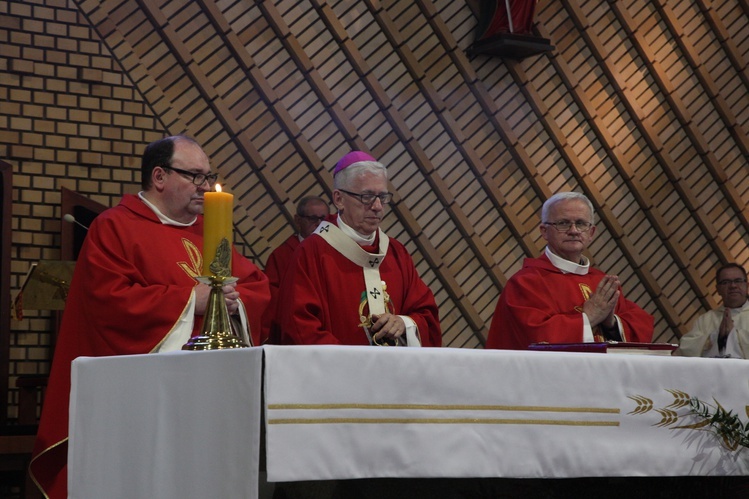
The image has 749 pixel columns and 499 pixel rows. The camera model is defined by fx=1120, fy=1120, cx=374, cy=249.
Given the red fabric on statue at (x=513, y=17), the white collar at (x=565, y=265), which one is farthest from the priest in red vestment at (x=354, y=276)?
the red fabric on statue at (x=513, y=17)

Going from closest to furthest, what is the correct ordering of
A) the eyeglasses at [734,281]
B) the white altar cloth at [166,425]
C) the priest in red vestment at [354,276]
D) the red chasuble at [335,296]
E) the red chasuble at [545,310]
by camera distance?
the white altar cloth at [166,425]
the red chasuble at [335,296]
the priest in red vestment at [354,276]
the red chasuble at [545,310]
the eyeglasses at [734,281]

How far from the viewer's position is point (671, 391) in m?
2.49

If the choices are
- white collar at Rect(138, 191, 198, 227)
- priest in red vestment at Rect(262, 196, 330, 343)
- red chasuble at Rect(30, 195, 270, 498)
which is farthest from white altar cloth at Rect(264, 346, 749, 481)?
priest in red vestment at Rect(262, 196, 330, 343)

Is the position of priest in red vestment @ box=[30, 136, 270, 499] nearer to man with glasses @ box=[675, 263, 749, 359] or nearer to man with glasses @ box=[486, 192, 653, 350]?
man with glasses @ box=[486, 192, 653, 350]

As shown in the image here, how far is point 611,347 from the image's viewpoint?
2.71 metres

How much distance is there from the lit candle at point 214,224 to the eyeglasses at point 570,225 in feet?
6.47

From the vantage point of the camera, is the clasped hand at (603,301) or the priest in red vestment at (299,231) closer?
the clasped hand at (603,301)

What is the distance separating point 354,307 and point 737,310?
3.48 m

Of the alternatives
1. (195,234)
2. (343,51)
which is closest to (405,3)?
(343,51)

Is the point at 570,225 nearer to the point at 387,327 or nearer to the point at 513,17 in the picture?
the point at 387,327

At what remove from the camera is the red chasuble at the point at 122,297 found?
3020 mm

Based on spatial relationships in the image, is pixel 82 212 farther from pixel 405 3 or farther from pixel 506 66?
pixel 506 66

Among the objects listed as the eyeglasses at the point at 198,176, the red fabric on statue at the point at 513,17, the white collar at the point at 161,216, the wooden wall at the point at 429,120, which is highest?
the red fabric on statue at the point at 513,17

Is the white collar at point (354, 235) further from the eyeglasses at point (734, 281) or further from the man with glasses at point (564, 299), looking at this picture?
the eyeglasses at point (734, 281)
